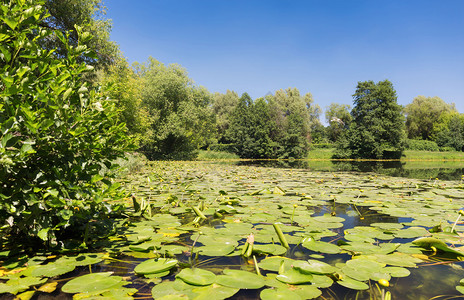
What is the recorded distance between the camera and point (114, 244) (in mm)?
2428

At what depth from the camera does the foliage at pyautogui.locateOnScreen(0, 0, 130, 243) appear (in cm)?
167

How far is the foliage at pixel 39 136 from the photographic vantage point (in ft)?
5.49

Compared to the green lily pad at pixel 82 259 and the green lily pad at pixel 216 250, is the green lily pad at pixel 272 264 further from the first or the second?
the green lily pad at pixel 82 259

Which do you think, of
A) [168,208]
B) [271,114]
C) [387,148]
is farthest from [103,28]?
[387,148]

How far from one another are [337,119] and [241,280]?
48489mm

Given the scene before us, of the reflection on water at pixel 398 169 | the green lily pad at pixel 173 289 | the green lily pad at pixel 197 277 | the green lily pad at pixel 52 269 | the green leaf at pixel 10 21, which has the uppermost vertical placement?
the green leaf at pixel 10 21

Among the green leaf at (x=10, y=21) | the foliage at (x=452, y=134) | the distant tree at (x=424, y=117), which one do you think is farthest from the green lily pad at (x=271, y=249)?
the distant tree at (x=424, y=117)

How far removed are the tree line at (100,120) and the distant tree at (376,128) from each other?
14cm

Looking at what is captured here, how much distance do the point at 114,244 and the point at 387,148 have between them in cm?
3465

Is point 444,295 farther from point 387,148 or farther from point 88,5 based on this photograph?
point 387,148

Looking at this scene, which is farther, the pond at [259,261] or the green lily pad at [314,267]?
the green lily pad at [314,267]

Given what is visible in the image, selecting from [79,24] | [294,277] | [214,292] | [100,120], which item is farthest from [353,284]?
[79,24]

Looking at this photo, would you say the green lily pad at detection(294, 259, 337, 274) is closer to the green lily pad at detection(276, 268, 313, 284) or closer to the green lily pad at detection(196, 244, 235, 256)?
the green lily pad at detection(276, 268, 313, 284)

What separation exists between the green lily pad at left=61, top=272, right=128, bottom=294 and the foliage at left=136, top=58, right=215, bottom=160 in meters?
21.4
